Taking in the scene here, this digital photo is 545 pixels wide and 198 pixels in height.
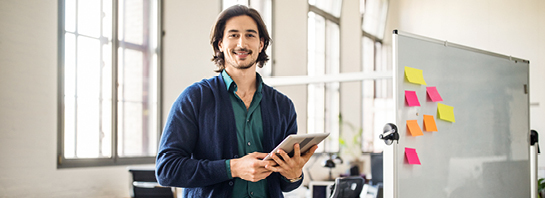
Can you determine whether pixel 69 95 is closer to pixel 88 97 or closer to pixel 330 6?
pixel 88 97

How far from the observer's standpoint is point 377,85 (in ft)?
33.9

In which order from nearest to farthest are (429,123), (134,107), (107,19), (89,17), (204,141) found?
1. (204,141)
2. (429,123)
3. (89,17)
4. (107,19)
5. (134,107)

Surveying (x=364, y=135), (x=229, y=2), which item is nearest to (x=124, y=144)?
(x=229, y=2)

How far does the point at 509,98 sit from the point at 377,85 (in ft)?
22.5

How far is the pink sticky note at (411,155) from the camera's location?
2482 mm

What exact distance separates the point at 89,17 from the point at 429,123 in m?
3.34

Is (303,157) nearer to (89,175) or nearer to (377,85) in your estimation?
(89,175)

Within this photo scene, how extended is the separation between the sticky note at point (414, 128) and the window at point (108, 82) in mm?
2964

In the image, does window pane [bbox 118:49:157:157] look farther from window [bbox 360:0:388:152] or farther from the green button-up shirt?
window [bbox 360:0:388:152]

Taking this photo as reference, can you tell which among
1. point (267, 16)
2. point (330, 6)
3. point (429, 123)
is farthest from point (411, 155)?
point (330, 6)

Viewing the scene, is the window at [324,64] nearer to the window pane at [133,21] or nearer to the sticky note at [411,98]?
the window pane at [133,21]

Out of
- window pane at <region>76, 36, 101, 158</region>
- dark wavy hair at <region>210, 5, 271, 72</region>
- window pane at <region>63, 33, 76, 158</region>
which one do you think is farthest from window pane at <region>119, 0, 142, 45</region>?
dark wavy hair at <region>210, 5, 271, 72</region>

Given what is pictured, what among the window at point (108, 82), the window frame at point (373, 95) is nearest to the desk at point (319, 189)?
the window at point (108, 82)

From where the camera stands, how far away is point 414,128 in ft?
8.29
